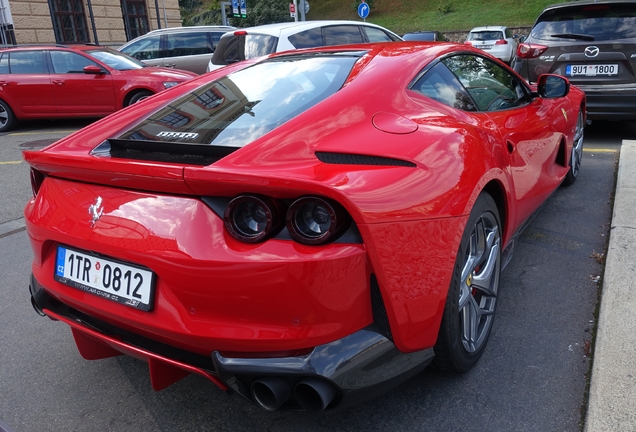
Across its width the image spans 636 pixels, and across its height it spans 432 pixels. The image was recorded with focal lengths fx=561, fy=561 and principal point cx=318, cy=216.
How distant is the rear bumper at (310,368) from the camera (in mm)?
1780

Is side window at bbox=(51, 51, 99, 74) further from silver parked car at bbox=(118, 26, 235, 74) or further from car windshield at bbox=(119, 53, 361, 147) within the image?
car windshield at bbox=(119, 53, 361, 147)

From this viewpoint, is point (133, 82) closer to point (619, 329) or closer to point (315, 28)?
point (315, 28)

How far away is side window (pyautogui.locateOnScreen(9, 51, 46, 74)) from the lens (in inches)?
390

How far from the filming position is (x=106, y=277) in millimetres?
2039

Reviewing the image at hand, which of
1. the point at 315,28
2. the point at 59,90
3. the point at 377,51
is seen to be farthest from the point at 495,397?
the point at 59,90

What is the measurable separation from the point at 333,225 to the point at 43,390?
1697mm

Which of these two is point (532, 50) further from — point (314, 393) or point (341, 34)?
point (314, 393)

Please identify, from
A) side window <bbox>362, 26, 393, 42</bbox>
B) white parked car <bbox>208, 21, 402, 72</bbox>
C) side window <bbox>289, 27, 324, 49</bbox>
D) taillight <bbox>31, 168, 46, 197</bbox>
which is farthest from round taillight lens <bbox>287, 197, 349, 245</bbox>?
side window <bbox>362, 26, 393, 42</bbox>

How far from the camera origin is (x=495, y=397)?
233 centimetres

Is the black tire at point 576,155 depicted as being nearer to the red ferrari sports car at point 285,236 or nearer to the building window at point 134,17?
the red ferrari sports car at point 285,236

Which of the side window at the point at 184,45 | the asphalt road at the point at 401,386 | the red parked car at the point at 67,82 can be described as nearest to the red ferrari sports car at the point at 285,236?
the asphalt road at the point at 401,386

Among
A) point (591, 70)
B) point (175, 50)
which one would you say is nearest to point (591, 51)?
point (591, 70)

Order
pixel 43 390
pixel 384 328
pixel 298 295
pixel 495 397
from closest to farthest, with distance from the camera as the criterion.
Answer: pixel 298 295
pixel 384 328
pixel 495 397
pixel 43 390

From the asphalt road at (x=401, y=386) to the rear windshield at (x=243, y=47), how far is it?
5.20m
